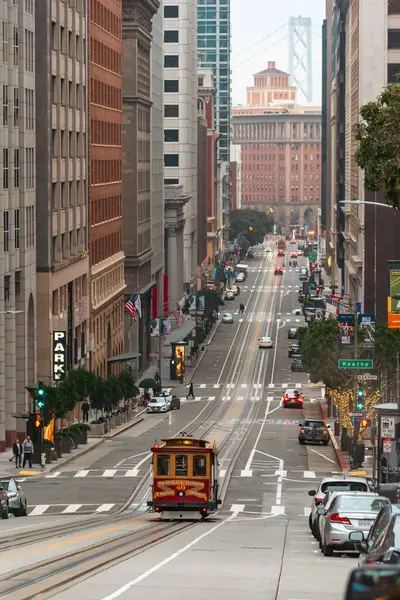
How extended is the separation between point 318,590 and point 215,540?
12004 millimetres

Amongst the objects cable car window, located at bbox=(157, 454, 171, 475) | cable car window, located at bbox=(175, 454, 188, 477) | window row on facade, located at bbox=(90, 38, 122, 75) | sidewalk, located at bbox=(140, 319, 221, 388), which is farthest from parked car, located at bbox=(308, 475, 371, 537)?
sidewalk, located at bbox=(140, 319, 221, 388)

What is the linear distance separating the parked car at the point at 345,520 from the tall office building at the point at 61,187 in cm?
5209

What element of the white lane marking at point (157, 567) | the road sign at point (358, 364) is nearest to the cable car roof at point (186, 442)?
the white lane marking at point (157, 567)

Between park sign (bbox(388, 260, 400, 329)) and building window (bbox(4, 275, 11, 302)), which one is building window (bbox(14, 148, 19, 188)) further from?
park sign (bbox(388, 260, 400, 329))

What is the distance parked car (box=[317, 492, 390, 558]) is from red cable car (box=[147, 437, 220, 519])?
12675 millimetres

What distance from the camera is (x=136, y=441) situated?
3346 inches

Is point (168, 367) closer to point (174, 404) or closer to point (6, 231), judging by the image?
point (174, 404)

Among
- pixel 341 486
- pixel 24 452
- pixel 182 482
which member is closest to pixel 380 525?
pixel 341 486

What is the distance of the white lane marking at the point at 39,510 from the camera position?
155 ft

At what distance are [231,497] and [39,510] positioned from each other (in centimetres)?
968

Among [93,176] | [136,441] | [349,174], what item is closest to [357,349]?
[136,441]

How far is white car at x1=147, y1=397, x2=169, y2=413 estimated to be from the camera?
360 feet

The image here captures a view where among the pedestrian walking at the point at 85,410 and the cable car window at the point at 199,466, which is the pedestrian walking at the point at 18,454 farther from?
the pedestrian walking at the point at 85,410

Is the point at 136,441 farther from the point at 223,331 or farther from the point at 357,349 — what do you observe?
the point at 223,331
